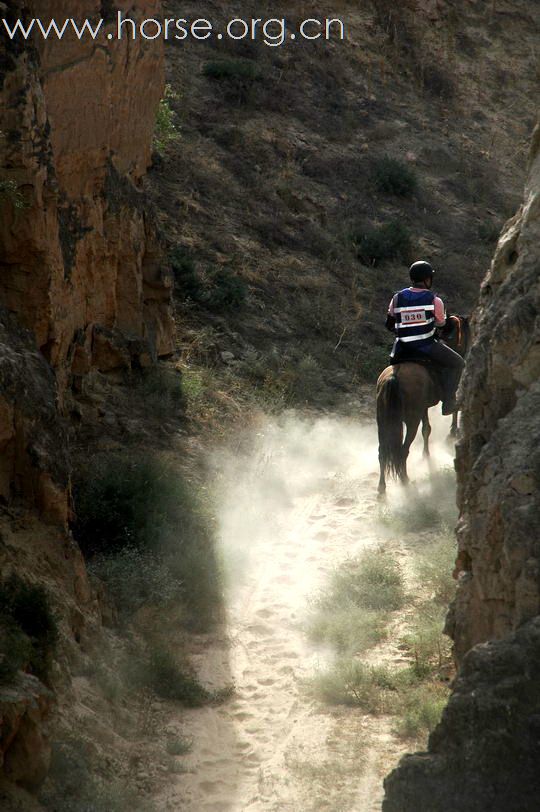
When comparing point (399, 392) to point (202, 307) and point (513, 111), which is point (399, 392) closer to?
point (202, 307)

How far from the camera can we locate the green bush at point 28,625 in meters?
5.54

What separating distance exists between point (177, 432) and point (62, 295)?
300cm

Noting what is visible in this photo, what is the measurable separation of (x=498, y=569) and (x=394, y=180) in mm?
17226

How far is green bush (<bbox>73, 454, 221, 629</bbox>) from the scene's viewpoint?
809cm

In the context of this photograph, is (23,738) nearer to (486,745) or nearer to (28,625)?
(28,625)

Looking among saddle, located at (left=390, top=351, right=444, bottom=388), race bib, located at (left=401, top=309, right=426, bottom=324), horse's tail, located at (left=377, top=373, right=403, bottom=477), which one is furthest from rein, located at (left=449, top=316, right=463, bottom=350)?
horse's tail, located at (left=377, top=373, right=403, bottom=477)

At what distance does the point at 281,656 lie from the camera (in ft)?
24.7

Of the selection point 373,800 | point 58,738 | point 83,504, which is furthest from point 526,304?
point 83,504

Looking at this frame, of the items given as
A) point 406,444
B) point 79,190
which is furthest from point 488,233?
point 79,190

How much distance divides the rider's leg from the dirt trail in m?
1.43

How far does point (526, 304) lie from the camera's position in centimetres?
543

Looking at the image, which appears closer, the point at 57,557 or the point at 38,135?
the point at 57,557

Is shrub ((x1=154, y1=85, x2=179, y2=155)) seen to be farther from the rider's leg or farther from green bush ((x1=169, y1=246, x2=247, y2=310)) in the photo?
the rider's leg

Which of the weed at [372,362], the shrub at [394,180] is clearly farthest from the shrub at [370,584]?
the shrub at [394,180]
